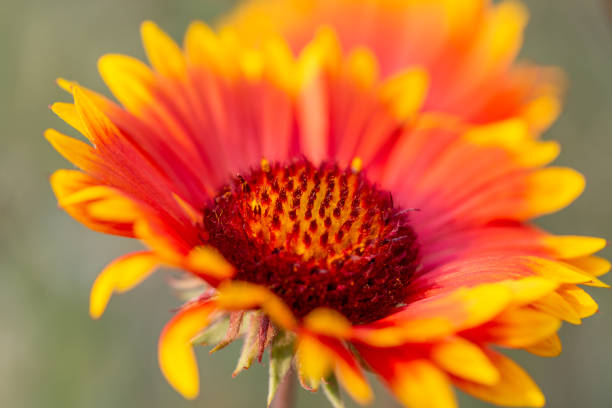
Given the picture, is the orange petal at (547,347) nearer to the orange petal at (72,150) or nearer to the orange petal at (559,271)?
the orange petal at (559,271)

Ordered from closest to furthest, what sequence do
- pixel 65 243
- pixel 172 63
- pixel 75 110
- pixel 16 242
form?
pixel 75 110
pixel 172 63
pixel 16 242
pixel 65 243

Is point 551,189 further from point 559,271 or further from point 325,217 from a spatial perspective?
point 325,217

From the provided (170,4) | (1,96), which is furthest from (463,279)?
(170,4)

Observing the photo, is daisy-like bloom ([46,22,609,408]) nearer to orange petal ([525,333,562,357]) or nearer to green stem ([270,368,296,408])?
orange petal ([525,333,562,357])

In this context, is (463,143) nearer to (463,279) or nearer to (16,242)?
(463,279)

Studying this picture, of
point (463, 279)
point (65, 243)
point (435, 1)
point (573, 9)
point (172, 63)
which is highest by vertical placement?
point (573, 9)

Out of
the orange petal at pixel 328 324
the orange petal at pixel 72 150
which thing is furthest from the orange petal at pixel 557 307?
the orange petal at pixel 72 150

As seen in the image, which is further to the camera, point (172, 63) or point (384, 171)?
point (384, 171)
